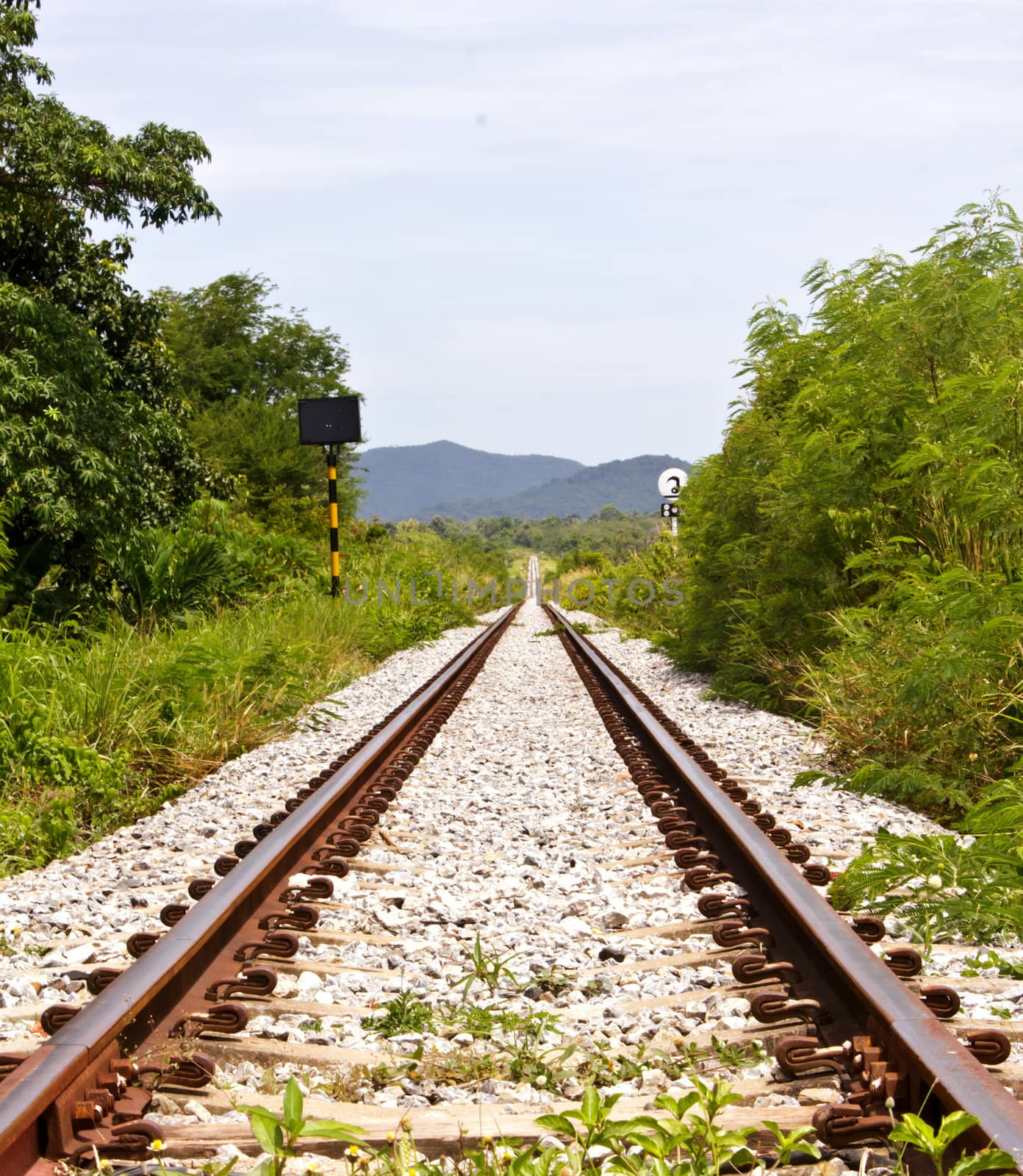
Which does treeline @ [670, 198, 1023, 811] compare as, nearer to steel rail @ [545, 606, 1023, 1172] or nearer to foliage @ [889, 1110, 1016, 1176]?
steel rail @ [545, 606, 1023, 1172]

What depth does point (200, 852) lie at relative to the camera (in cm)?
506

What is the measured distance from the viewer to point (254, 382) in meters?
40.7

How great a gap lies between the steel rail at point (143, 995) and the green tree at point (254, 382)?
26.7 m

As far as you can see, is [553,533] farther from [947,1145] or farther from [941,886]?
[947,1145]

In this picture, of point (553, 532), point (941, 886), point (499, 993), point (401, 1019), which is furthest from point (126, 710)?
point (553, 532)

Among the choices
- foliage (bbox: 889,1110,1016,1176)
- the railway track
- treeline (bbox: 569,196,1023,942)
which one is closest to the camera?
foliage (bbox: 889,1110,1016,1176)

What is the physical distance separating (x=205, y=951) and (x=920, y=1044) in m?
1.97

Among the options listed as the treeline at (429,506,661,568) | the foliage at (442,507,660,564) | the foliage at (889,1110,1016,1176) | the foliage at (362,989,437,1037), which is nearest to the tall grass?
the foliage at (362,989,437,1037)

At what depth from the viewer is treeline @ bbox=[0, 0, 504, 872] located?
6.56m

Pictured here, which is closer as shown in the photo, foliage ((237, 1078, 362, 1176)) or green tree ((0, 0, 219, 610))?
foliage ((237, 1078, 362, 1176))

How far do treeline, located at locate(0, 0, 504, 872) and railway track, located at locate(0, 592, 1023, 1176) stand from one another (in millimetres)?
1849

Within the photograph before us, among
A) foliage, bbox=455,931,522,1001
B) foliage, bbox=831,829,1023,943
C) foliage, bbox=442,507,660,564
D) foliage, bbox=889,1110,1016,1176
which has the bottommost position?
foliage, bbox=455,931,522,1001

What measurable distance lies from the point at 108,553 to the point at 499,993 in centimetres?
893

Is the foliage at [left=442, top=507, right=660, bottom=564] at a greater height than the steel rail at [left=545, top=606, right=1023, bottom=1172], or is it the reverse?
the foliage at [left=442, top=507, right=660, bottom=564]
